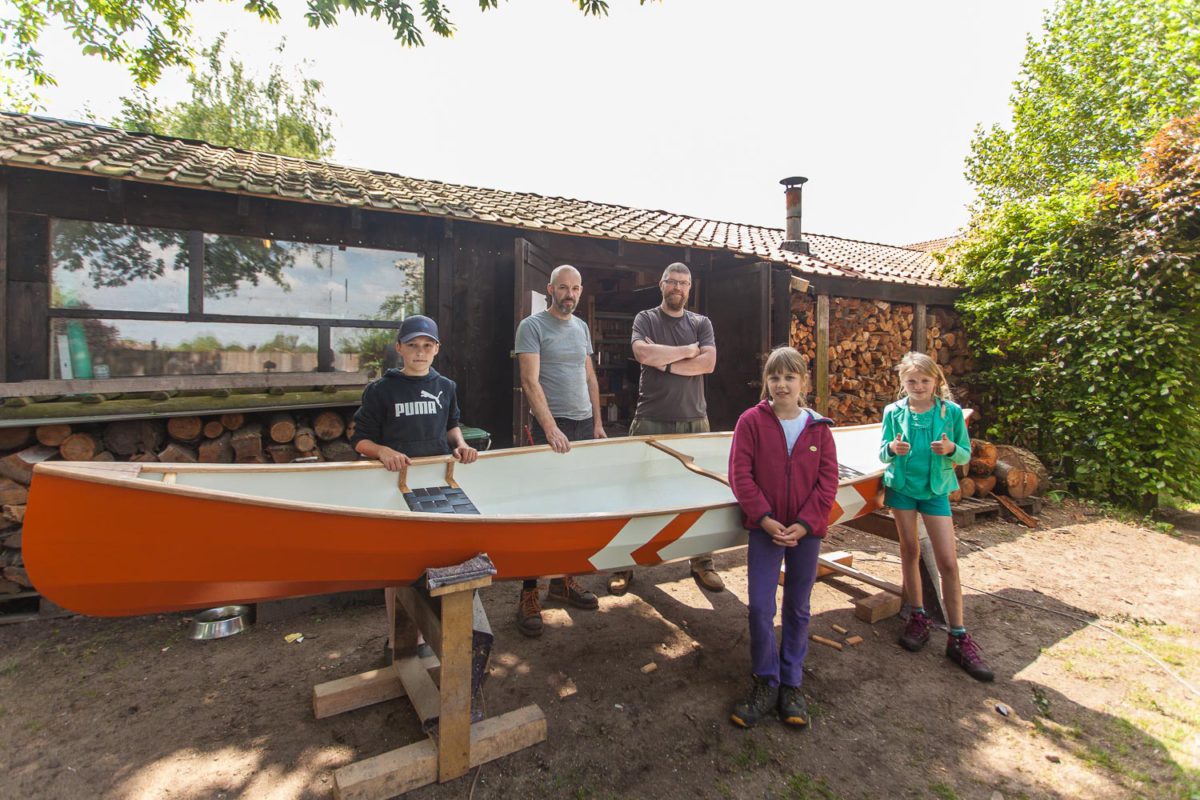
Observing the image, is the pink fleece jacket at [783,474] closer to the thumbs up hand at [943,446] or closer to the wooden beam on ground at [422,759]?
the thumbs up hand at [943,446]

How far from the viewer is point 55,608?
10.0ft

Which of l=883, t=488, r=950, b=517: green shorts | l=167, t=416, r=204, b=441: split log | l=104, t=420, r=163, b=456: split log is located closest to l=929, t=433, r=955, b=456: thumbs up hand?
l=883, t=488, r=950, b=517: green shorts

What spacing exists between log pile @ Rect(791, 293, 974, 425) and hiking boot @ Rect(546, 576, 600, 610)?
434 cm

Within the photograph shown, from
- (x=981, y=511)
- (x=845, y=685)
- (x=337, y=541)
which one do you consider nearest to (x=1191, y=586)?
(x=981, y=511)

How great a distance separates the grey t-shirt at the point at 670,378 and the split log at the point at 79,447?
10.2 feet

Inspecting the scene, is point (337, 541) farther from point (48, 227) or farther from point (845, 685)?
point (48, 227)

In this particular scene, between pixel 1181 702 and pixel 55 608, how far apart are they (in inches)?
225

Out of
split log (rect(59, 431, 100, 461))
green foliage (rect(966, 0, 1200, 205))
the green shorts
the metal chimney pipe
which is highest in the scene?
green foliage (rect(966, 0, 1200, 205))

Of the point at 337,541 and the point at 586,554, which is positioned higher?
the point at 337,541

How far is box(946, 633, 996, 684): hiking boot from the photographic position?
8.01 feet

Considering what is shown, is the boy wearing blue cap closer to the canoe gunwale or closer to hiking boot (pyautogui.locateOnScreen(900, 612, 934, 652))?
the canoe gunwale

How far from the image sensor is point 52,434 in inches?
114

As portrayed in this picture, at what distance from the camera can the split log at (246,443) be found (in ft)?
10.8

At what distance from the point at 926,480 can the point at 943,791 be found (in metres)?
1.34
